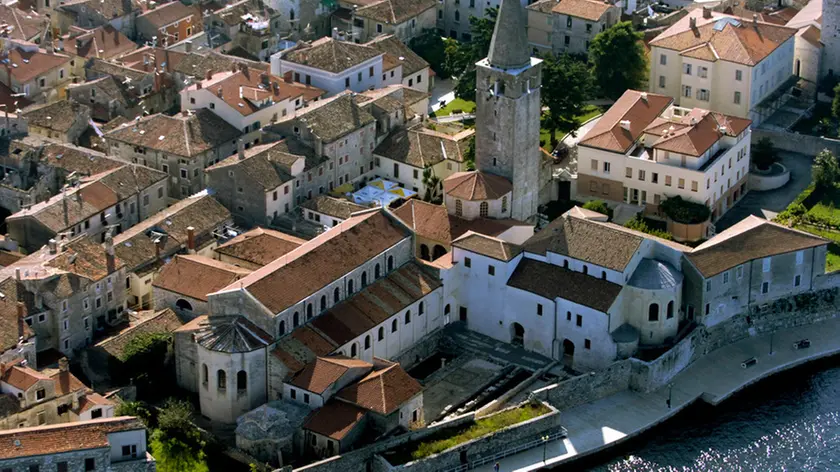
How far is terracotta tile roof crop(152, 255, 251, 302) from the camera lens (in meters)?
128

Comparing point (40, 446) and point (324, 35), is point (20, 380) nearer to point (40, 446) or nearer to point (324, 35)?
Result: point (40, 446)

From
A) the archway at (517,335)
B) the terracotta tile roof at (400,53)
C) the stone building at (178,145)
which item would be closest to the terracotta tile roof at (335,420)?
the archway at (517,335)

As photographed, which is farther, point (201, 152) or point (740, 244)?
point (201, 152)

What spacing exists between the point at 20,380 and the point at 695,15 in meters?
76.0

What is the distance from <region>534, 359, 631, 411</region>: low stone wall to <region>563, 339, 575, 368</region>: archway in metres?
3.30

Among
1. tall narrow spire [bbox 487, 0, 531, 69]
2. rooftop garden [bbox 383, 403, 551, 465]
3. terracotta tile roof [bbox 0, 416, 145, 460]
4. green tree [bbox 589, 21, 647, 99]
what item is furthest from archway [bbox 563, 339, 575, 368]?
green tree [bbox 589, 21, 647, 99]

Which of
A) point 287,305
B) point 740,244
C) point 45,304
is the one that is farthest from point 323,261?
point 740,244

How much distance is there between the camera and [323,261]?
12675cm

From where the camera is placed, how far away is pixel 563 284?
130000 millimetres

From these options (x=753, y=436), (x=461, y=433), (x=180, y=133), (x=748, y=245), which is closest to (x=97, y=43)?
(x=180, y=133)

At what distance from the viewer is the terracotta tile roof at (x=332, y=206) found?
5531 inches

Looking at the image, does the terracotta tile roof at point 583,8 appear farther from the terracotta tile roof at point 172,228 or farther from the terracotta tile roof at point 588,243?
the terracotta tile roof at point 172,228

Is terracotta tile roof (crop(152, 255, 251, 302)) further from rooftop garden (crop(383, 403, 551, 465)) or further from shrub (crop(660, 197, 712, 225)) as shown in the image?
shrub (crop(660, 197, 712, 225))

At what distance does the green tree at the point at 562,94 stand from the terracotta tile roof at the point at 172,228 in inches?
1207
